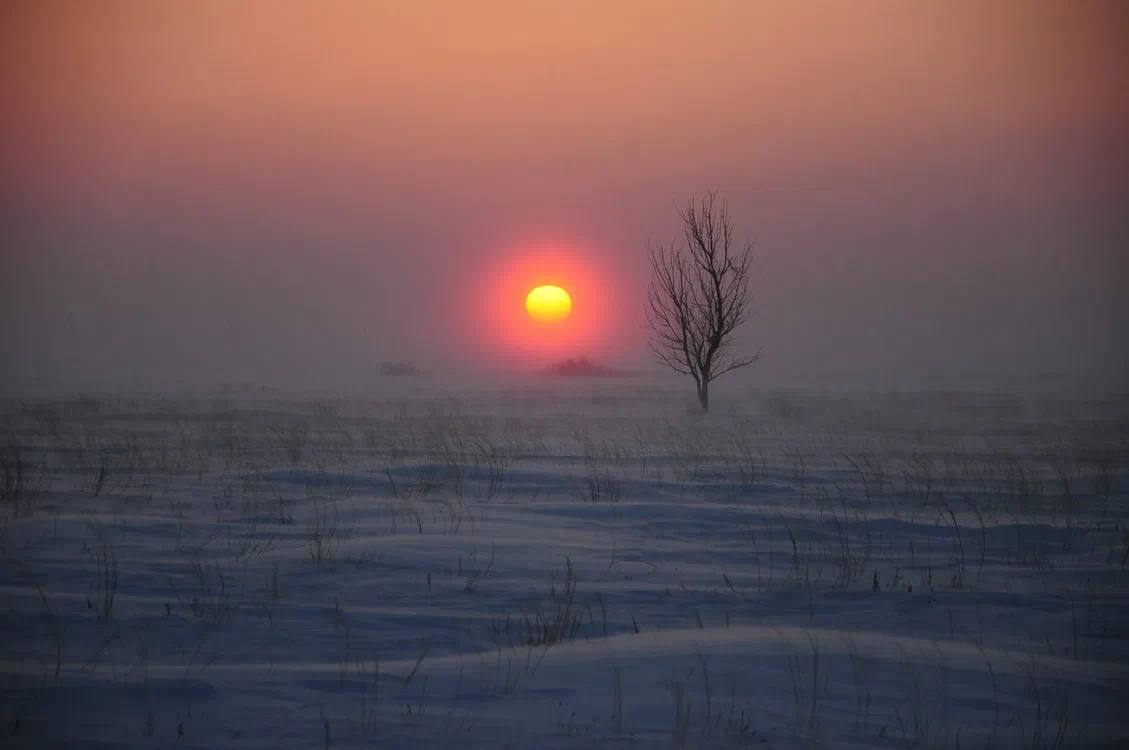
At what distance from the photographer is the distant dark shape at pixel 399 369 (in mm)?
77250

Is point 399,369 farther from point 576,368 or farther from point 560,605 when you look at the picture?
point 560,605

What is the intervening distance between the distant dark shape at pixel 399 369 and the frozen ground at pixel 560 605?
6454 cm

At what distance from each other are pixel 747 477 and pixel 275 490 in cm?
569

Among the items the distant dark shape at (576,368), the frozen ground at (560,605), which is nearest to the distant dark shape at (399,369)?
the distant dark shape at (576,368)

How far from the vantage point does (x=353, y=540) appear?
7.40 m

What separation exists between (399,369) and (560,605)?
242ft

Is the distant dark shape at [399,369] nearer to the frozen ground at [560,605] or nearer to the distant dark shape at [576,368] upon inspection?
the distant dark shape at [576,368]

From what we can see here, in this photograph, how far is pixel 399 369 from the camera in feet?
256

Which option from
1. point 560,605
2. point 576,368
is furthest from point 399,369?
point 560,605

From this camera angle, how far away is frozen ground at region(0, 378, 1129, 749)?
12.7ft

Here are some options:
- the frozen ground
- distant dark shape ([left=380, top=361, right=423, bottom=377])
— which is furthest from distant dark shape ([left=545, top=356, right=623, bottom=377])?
the frozen ground

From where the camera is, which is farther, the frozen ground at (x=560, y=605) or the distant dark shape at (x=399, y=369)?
the distant dark shape at (x=399, y=369)

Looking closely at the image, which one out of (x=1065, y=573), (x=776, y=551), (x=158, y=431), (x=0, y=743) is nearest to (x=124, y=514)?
(x=0, y=743)

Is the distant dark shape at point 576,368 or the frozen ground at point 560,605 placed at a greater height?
the frozen ground at point 560,605
